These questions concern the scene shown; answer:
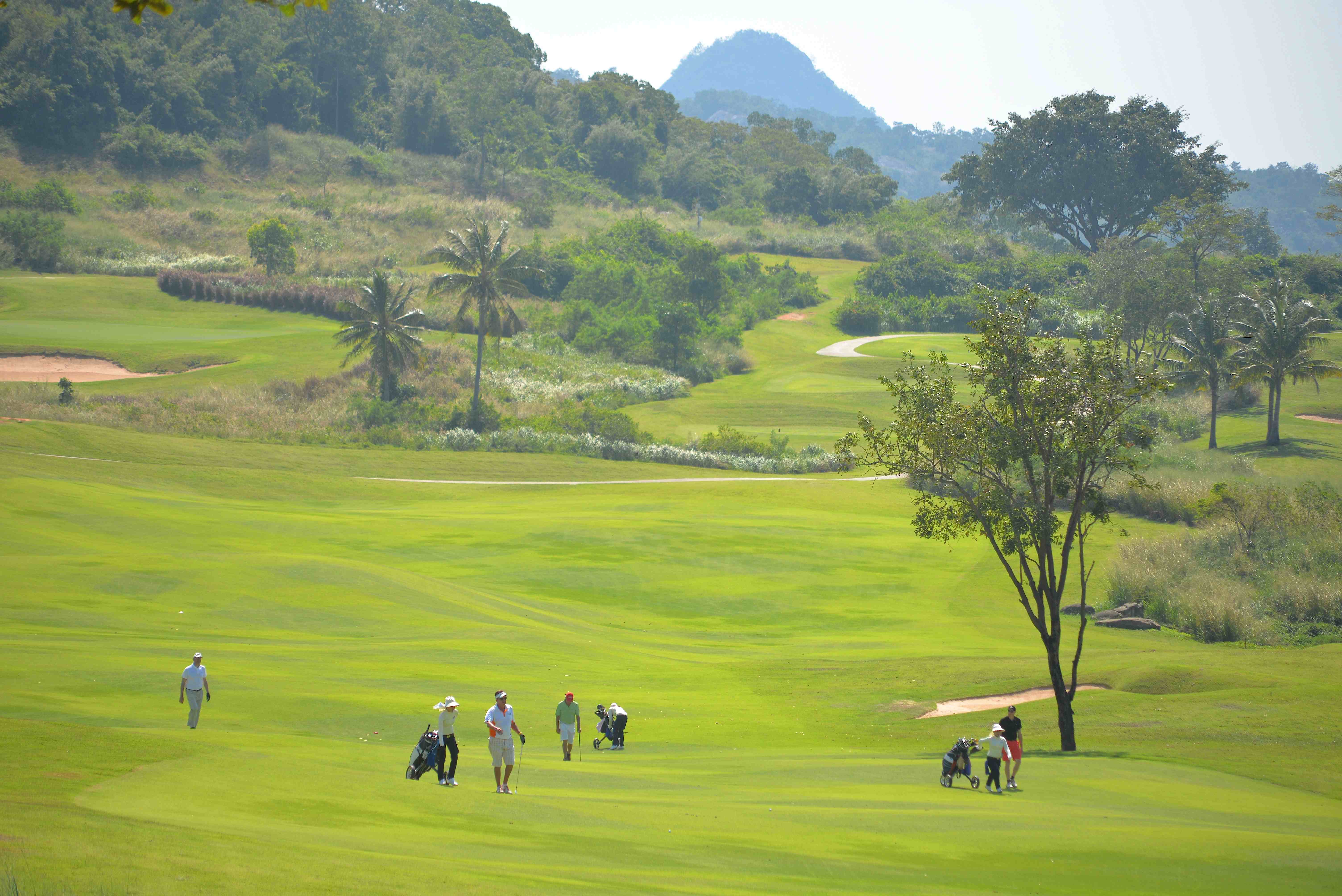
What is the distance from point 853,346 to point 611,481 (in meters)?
58.8

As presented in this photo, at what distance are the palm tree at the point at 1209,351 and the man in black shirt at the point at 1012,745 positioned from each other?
2650 inches

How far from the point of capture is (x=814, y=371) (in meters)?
105

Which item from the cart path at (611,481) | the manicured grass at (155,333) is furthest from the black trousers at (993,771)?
the manicured grass at (155,333)

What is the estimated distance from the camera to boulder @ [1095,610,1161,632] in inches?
1649

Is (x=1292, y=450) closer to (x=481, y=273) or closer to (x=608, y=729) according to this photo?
(x=481, y=273)

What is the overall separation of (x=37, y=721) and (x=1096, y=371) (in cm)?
2300

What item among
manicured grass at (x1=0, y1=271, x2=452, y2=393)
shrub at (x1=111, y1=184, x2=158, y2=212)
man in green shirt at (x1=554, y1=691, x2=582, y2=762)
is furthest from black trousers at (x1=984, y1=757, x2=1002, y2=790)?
shrub at (x1=111, y1=184, x2=158, y2=212)

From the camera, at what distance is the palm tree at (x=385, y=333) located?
72.8m

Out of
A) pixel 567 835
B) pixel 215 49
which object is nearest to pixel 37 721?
pixel 567 835

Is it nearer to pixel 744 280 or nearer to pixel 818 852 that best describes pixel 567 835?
pixel 818 852

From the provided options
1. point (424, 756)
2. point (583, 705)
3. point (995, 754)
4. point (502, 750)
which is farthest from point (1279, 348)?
point (424, 756)

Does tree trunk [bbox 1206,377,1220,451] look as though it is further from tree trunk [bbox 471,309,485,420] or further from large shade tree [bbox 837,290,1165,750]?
large shade tree [bbox 837,290,1165,750]

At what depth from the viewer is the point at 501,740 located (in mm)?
17062

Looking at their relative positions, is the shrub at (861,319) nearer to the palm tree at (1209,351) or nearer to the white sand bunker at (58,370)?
the palm tree at (1209,351)
